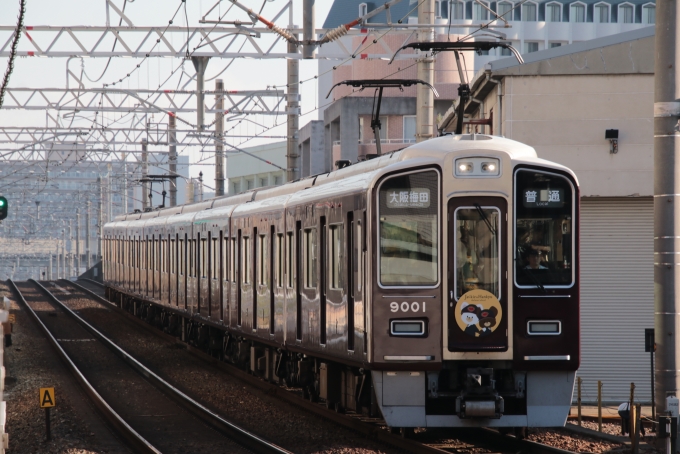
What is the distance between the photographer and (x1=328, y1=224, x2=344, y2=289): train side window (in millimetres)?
10812

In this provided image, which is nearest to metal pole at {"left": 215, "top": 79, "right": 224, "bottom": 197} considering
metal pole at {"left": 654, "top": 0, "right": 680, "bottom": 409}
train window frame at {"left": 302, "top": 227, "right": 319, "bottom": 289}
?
train window frame at {"left": 302, "top": 227, "right": 319, "bottom": 289}

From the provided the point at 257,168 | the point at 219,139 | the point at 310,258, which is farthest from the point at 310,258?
the point at 257,168

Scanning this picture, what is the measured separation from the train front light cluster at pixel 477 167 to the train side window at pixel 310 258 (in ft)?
8.97

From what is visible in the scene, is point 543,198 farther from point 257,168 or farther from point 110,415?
point 257,168

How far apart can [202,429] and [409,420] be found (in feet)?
11.6

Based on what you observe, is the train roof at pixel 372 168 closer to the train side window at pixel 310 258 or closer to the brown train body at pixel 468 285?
the brown train body at pixel 468 285

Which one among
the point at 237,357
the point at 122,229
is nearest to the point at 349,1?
the point at 122,229

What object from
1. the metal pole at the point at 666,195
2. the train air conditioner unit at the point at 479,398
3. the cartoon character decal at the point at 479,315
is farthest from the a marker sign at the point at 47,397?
the metal pole at the point at 666,195

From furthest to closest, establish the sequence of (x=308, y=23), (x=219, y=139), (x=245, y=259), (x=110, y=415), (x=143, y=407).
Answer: (x=219, y=139) < (x=308, y=23) < (x=245, y=259) < (x=143, y=407) < (x=110, y=415)

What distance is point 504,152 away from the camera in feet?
31.5

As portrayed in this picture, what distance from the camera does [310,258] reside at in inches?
480

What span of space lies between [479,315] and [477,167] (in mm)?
1258

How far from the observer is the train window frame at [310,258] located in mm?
11922

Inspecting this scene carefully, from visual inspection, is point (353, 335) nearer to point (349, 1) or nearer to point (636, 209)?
point (636, 209)
